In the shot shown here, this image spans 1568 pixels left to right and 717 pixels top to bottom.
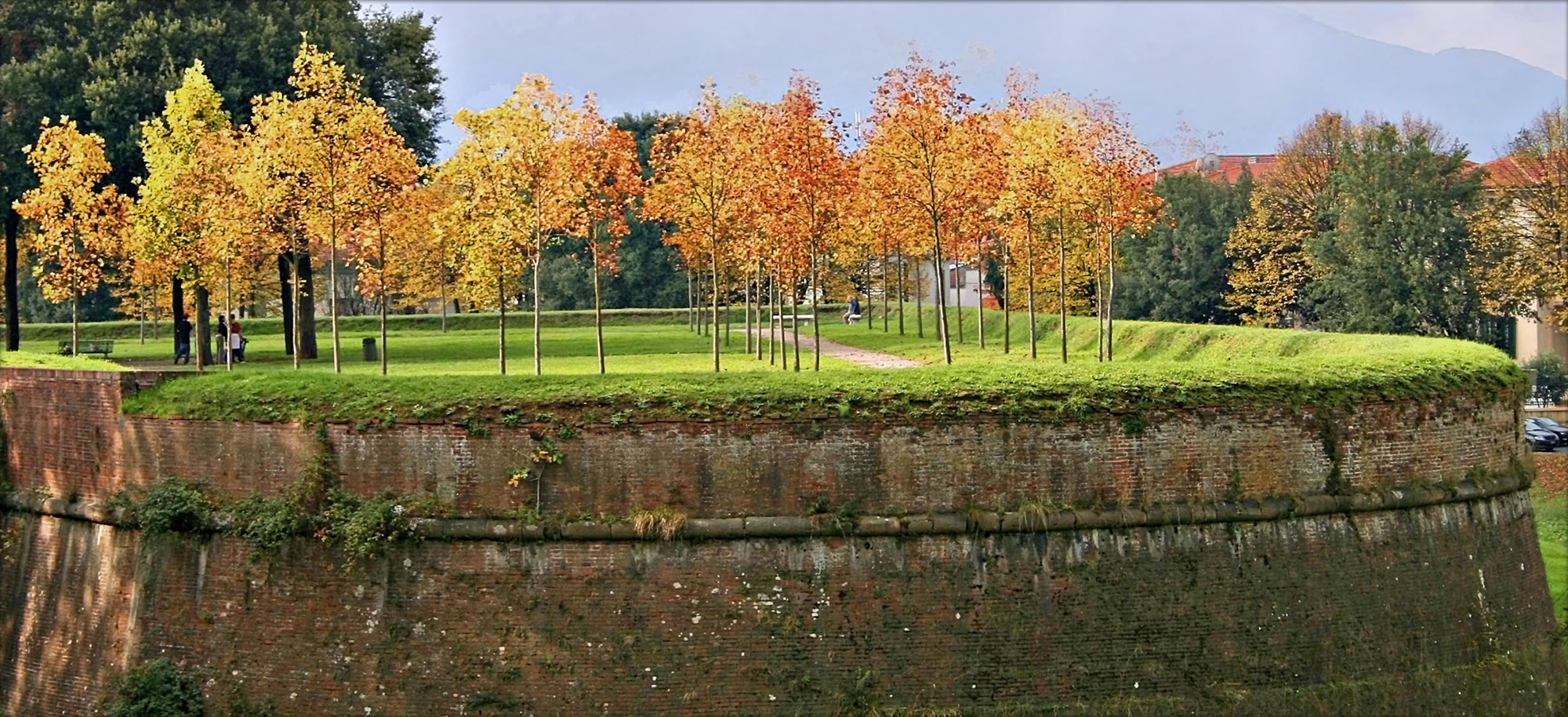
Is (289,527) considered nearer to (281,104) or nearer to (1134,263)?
(281,104)

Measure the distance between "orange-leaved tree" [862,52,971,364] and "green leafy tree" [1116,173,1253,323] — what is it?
90.4ft

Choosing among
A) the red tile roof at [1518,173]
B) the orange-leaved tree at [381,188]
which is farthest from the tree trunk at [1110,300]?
the red tile roof at [1518,173]

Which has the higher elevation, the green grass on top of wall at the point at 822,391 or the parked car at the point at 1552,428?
the green grass on top of wall at the point at 822,391

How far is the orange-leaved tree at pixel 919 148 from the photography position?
29.1m

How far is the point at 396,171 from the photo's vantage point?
95.8 ft

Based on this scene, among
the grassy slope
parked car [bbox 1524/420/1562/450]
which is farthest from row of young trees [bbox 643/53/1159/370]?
parked car [bbox 1524/420/1562/450]

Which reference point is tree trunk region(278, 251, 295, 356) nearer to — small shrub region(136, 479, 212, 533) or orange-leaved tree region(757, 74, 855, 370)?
orange-leaved tree region(757, 74, 855, 370)

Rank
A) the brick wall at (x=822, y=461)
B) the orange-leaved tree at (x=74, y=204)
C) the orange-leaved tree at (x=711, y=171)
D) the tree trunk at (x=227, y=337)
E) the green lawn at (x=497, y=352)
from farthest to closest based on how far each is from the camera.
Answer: the green lawn at (x=497, y=352) < the orange-leaved tree at (x=74, y=204) < the tree trunk at (x=227, y=337) < the orange-leaved tree at (x=711, y=171) < the brick wall at (x=822, y=461)

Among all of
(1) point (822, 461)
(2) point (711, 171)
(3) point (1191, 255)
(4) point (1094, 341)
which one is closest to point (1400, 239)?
(3) point (1191, 255)

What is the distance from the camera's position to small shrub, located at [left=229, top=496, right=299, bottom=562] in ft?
59.0

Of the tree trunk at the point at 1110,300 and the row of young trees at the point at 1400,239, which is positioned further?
the row of young trees at the point at 1400,239

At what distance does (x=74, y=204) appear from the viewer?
1304 inches

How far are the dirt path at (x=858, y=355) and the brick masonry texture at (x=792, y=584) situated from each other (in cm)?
1472

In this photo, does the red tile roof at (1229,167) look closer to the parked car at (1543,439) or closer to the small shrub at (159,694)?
the parked car at (1543,439)
